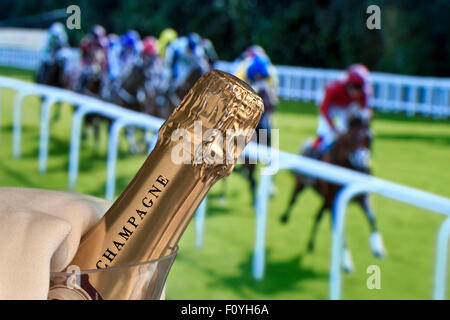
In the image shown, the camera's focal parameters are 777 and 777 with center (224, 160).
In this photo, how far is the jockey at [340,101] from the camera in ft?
16.2

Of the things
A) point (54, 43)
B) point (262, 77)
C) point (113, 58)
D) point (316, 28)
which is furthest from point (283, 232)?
point (316, 28)

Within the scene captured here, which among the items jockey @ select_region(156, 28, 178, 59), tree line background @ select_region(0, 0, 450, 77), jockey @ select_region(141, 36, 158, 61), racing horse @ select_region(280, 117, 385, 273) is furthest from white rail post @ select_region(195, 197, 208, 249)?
tree line background @ select_region(0, 0, 450, 77)

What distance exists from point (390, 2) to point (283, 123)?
7047 millimetres

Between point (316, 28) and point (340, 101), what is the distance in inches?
594

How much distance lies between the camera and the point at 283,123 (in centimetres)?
1193

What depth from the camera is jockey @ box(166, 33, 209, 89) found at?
7.28 m

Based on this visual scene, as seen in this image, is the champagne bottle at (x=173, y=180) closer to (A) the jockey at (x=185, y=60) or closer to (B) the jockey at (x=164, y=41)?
(A) the jockey at (x=185, y=60)

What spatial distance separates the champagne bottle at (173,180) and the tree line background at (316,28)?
16998 millimetres

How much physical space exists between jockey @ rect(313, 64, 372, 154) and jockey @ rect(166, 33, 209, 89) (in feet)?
7.39

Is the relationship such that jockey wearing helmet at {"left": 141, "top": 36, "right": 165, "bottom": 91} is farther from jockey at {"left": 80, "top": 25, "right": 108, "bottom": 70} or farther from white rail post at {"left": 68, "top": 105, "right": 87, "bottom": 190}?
white rail post at {"left": 68, "top": 105, "right": 87, "bottom": 190}

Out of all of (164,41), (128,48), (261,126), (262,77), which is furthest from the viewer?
(164,41)

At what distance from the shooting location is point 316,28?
19.8 metres

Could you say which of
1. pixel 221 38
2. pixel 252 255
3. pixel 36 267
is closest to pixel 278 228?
pixel 252 255

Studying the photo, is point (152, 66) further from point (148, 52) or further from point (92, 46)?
point (92, 46)
